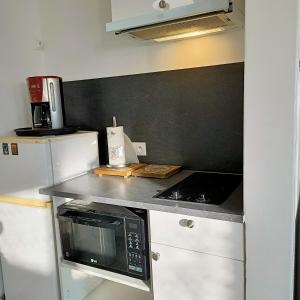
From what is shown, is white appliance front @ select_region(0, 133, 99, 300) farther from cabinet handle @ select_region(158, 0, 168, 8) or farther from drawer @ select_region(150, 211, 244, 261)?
cabinet handle @ select_region(158, 0, 168, 8)

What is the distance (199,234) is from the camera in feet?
4.01

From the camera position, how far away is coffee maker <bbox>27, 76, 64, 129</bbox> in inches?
71.1

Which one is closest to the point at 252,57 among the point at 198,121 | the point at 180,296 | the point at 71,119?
the point at 198,121

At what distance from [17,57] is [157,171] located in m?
1.26

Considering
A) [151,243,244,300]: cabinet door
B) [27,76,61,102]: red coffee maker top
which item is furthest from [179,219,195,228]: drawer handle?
[27,76,61,102]: red coffee maker top

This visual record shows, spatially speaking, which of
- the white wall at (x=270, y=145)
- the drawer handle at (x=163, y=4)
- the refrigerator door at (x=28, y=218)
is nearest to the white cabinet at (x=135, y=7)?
the drawer handle at (x=163, y=4)

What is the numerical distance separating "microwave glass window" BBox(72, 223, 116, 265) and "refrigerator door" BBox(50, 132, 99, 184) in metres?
0.32

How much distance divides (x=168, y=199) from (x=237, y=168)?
595 millimetres

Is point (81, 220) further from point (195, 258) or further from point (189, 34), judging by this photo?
point (189, 34)

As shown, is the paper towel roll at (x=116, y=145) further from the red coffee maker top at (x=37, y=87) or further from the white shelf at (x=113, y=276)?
the white shelf at (x=113, y=276)

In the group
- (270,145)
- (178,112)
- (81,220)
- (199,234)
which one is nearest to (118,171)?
(81,220)

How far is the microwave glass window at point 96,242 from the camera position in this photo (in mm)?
1512

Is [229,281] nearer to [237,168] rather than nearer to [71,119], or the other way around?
[237,168]

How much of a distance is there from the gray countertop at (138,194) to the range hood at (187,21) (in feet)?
2.55
